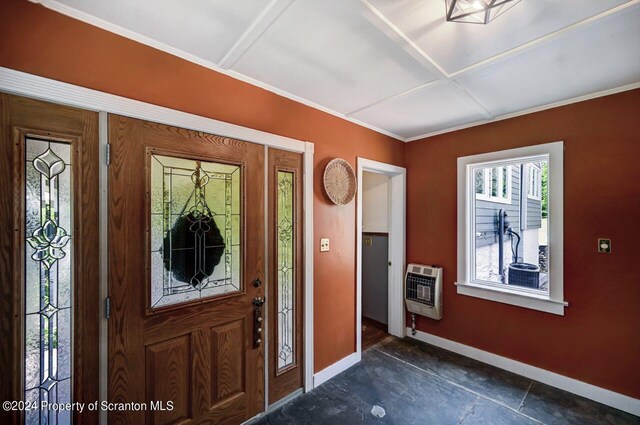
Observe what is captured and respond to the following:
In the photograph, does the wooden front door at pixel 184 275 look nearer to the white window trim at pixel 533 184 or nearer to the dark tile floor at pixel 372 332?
the dark tile floor at pixel 372 332

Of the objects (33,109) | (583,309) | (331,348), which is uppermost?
(33,109)

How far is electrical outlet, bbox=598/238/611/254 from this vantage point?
208cm

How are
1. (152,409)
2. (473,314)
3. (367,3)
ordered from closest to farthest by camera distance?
(367,3)
(152,409)
(473,314)

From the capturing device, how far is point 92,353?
134 cm

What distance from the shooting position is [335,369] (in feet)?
8.22

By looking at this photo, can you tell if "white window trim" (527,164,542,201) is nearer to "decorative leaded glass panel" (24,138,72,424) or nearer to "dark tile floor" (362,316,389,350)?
"dark tile floor" (362,316,389,350)

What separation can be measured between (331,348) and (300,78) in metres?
2.38

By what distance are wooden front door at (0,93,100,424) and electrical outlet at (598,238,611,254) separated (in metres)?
3.51

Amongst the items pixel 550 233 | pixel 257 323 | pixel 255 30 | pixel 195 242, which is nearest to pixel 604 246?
pixel 550 233

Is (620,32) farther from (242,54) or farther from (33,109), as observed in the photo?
(33,109)

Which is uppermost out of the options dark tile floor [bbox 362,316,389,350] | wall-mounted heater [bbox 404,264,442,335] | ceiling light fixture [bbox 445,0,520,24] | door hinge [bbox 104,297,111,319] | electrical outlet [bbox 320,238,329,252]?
ceiling light fixture [bbox 445,0,520,24]

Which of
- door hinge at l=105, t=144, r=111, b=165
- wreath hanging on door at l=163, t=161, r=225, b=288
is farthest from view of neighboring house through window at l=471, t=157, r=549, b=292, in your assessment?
door hinge at l=105, t=144, r=111, b=165

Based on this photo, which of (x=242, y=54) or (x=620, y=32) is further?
(x=242, y=54)

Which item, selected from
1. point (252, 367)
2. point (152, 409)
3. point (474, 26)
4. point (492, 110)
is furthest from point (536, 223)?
point (152, 409)
